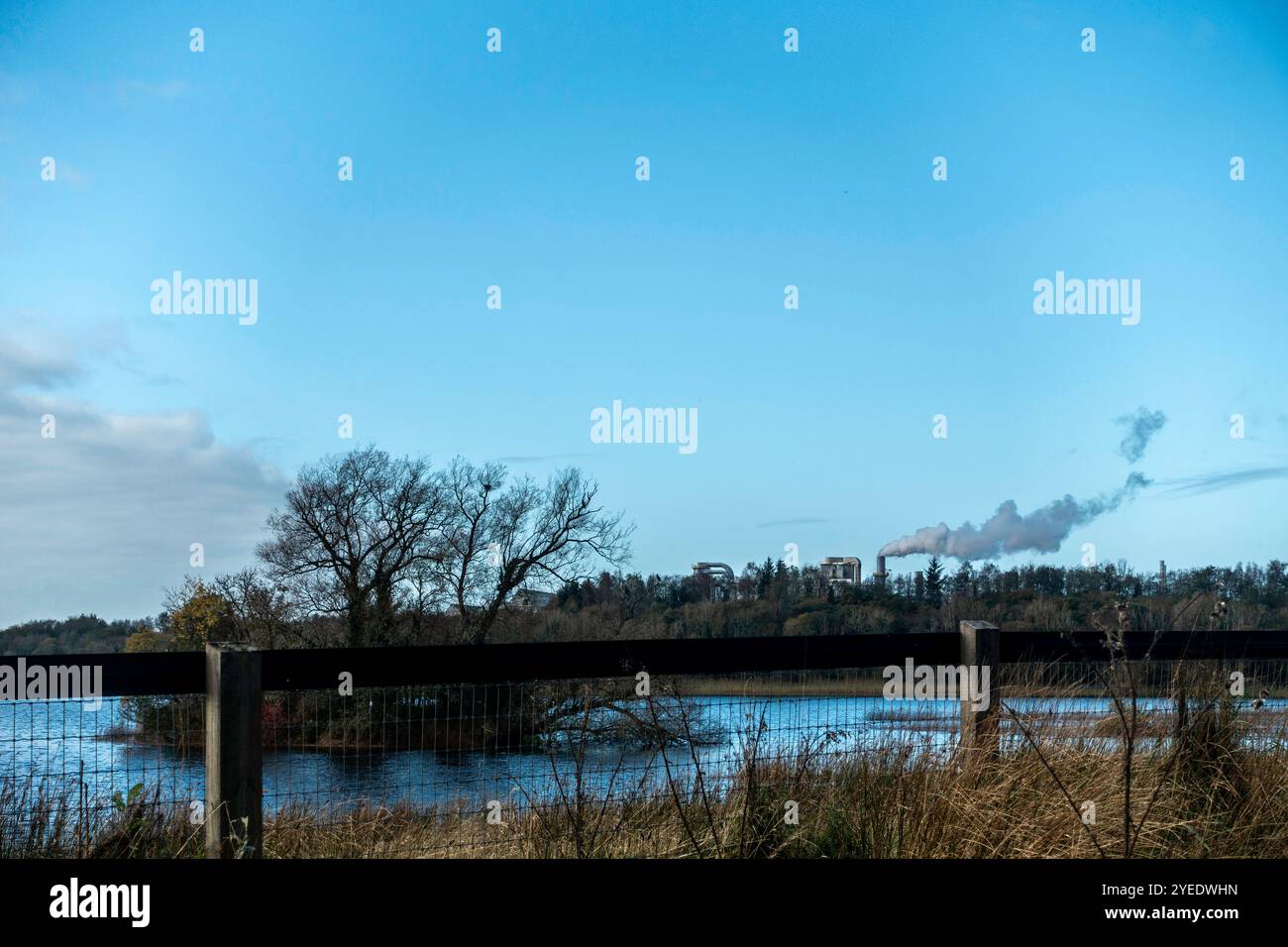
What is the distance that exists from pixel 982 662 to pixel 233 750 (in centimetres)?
444

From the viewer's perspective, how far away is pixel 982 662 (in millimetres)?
6961

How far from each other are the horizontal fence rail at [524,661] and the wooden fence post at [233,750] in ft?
0.46

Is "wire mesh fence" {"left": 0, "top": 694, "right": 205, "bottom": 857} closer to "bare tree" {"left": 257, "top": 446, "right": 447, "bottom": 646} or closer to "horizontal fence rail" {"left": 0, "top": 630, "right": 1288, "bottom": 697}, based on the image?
"horizontal fence rail" {"left": 0, "top": 630, "right": 1288, "bottom": 697}

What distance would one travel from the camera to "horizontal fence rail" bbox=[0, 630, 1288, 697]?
209 inches

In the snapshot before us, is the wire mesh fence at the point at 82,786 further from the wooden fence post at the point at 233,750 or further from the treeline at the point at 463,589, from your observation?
the treeline at the point at 463,589

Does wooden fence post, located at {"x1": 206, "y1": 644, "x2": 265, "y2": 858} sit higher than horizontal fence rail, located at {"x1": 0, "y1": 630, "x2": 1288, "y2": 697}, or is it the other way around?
horizontal fence rail, located at {"x1": 0, "y1": 630, "x2": 1288, "y2": 697}

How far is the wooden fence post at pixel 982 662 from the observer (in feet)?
21.6

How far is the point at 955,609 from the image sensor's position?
15062 millimetres

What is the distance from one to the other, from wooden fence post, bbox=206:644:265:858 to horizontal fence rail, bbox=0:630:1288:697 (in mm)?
140

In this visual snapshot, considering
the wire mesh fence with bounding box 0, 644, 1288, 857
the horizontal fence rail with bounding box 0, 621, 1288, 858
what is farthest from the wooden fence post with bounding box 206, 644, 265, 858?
the wire mesh fence with bounding box 0, 644, 1288, 857

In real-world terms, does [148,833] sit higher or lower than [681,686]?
lower
